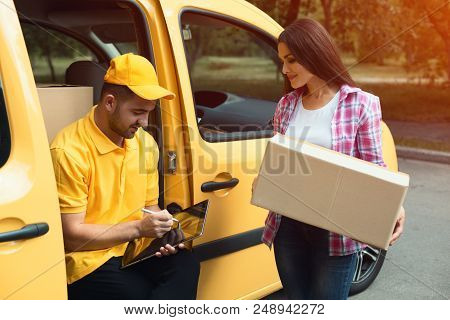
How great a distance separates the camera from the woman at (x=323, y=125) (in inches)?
84.3

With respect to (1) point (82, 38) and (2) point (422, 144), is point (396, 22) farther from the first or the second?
(1) point (82, 38)

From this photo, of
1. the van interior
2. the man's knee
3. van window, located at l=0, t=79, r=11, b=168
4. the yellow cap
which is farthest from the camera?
the van interior

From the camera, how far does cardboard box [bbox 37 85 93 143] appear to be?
8.34 feet

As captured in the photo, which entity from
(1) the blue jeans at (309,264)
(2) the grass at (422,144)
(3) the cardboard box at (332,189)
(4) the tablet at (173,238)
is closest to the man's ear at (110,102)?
(4) the tablet at (173,238)

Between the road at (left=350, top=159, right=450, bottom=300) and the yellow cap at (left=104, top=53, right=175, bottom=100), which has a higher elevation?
the yellow cap at (left=104, top=53, right=175, bottom=100)

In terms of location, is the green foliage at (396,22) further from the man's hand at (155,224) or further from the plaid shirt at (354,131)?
the man's hand at (155,224)

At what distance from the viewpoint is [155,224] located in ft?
7.13

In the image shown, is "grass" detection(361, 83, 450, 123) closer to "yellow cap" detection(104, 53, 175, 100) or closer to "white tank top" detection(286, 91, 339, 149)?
"white tank top" detection(286, 91, 339, 149)

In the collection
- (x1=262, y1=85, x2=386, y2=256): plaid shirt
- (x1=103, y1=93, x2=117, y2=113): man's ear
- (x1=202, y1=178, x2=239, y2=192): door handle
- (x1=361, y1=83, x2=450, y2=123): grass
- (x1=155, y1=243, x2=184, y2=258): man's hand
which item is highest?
(x1=103, y1=93, x2=117, y2=113): man's ear

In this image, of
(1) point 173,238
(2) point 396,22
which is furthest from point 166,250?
(2) point 396,22

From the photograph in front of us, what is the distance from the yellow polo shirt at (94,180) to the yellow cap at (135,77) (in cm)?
19

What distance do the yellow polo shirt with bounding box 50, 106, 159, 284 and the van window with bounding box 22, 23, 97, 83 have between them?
0.57 meters

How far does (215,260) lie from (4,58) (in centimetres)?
139

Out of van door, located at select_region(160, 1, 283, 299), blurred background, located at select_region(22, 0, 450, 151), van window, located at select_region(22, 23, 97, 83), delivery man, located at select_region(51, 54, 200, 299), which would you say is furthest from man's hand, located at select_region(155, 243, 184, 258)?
blurred background, located at select_region(22, 0, 450, 151)
